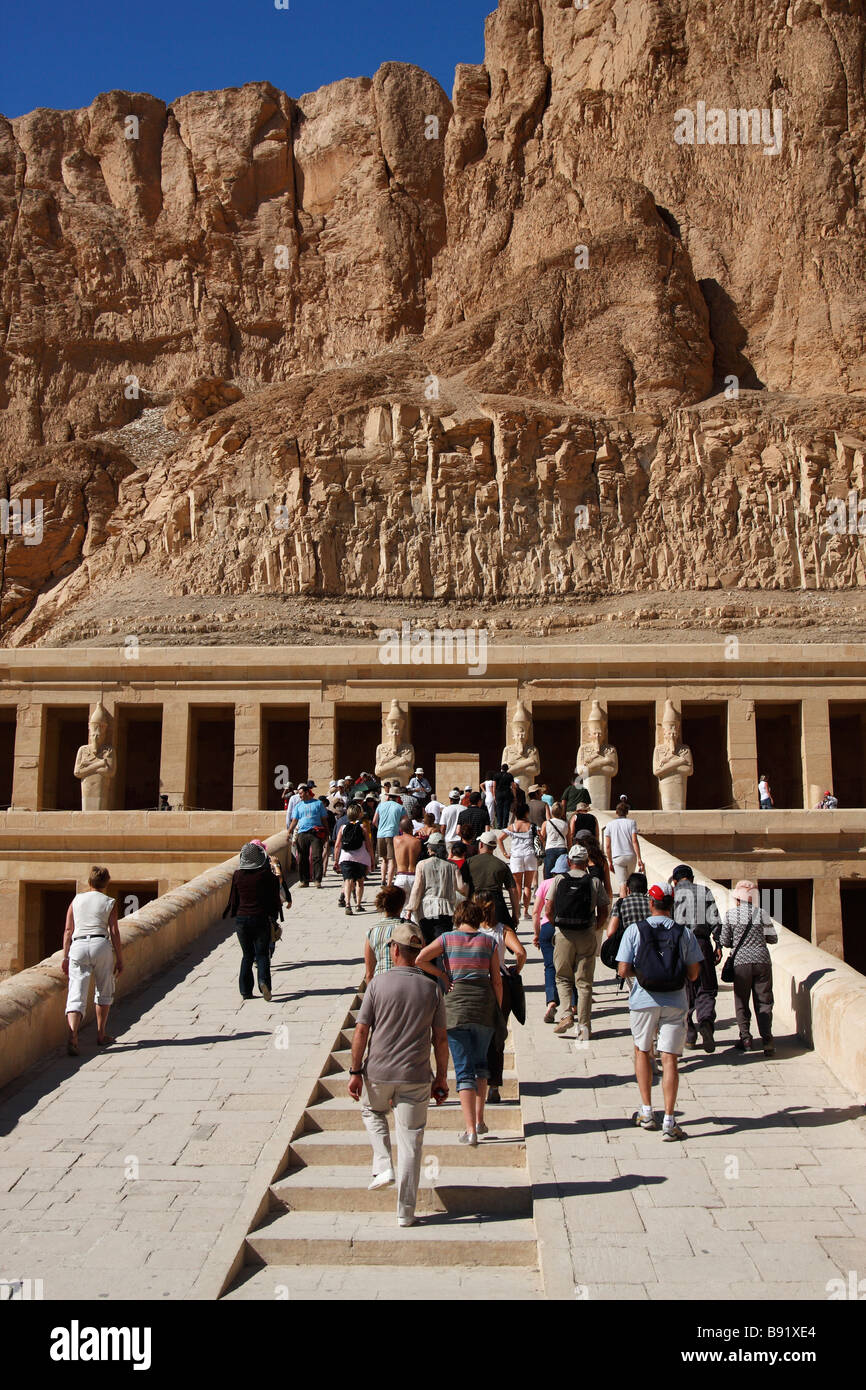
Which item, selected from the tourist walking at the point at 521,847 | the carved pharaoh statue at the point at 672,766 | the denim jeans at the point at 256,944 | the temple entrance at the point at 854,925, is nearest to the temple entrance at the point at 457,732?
the carved pharaoh statue at the point at 672,766

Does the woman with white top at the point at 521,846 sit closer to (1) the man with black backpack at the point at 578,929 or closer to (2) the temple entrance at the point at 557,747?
(1) the man with black backpack at the point at 578,929

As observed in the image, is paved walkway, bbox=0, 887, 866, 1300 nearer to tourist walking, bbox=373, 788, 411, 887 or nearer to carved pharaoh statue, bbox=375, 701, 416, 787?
tourist walking, bbox=373, 788, 411, 887

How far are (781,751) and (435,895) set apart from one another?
17.9 m

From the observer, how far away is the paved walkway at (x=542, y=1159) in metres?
5.53

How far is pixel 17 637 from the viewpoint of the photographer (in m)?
53.3

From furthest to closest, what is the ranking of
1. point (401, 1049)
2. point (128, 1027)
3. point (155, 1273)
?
point (128, 1027), point (401, 1049), point (155, 1273)

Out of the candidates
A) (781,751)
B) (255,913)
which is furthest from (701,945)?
(781,751)

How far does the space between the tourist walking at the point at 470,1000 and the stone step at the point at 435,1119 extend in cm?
14

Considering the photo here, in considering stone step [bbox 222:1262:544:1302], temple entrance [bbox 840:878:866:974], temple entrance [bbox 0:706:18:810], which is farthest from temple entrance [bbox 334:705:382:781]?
stone step [bbox 222:1262:544:1302]

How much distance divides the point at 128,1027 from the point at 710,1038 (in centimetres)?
438

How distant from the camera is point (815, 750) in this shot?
23.0m

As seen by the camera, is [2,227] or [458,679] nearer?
[458,679]

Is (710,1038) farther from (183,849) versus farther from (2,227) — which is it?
(2,227)

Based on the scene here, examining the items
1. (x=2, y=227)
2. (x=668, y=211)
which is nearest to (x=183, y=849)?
(x=668, y=211)
